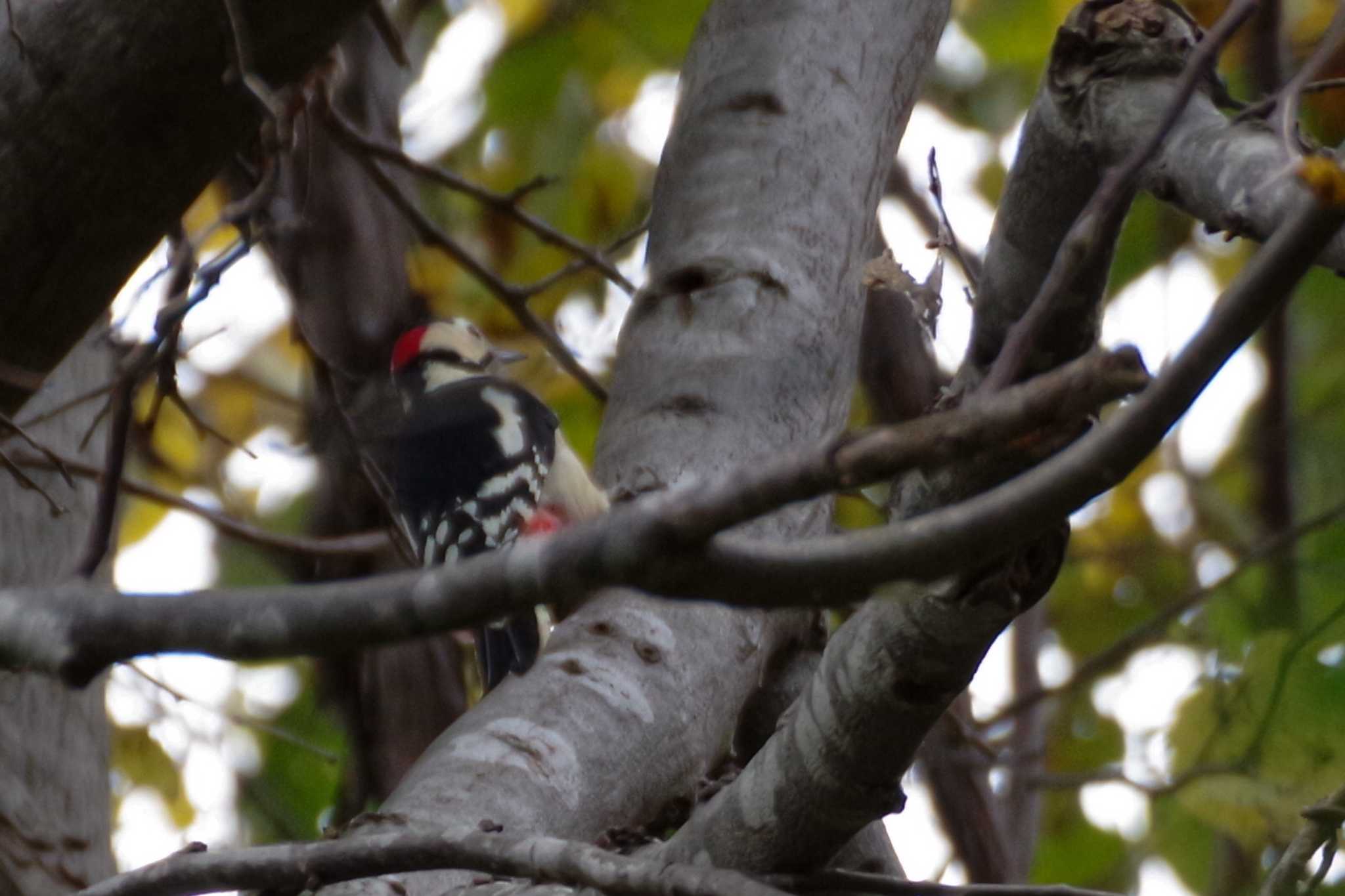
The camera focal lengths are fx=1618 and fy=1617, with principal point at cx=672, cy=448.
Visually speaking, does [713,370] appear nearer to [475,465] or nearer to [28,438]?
[28,438]

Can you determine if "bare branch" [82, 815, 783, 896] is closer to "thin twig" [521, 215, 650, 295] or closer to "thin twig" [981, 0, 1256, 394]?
"thin twig" [981, 0, 1256, 394]

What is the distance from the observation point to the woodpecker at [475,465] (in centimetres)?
391

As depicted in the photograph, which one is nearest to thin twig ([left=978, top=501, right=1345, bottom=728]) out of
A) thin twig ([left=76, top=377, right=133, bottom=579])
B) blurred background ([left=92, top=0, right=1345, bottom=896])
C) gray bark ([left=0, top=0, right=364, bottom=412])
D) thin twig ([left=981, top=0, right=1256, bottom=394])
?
blurred background ([left=92, top=0, right=1345, bottom=896])

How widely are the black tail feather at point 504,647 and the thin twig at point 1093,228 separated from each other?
2060mm

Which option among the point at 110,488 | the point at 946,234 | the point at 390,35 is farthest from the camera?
the point at 390,35

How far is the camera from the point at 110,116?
6.15 ft

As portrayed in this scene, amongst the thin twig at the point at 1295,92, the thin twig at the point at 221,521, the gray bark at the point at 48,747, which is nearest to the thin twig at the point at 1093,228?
the thin twig at the point at 1295,92

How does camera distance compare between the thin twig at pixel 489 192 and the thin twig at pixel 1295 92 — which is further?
the thin twig at pixel 489 192

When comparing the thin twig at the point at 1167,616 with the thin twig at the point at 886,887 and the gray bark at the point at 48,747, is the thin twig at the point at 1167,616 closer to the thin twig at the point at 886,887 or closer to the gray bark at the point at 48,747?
the gray bark at the point at 48,747

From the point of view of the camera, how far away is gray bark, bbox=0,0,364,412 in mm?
1866

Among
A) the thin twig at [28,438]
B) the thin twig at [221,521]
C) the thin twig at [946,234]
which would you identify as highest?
the thin twig at [221,521]

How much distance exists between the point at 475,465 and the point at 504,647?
0.94m

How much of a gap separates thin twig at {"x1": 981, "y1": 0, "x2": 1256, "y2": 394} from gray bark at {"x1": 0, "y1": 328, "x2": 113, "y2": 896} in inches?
83.4

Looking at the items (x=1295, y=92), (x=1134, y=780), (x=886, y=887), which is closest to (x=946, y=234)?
(x=1295, y=92)
